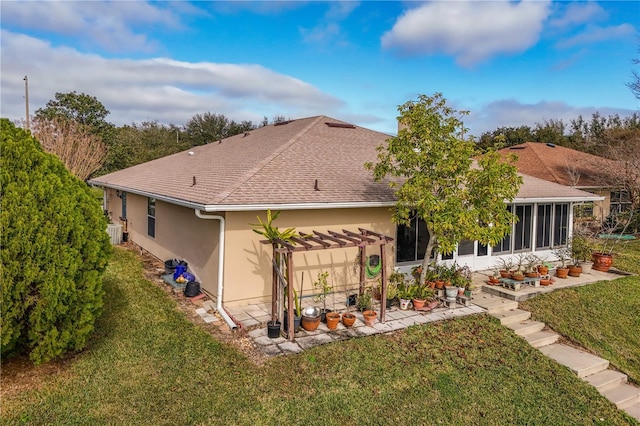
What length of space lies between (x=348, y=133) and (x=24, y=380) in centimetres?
1137

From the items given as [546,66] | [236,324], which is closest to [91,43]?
[236,324]

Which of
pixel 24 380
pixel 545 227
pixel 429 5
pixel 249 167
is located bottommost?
pixel 24 380

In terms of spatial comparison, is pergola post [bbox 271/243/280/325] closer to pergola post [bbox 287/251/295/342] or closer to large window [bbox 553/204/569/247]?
pergola post [bbox 287/251/295/342]

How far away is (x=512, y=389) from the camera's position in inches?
221

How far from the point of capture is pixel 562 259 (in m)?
11.9

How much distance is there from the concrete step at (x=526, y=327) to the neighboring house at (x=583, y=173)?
14.1 m

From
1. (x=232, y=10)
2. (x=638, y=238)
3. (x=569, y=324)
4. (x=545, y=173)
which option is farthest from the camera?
(x=545, y=173)

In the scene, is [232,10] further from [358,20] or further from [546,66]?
[546,66]

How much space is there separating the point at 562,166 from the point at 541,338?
19.3 metres

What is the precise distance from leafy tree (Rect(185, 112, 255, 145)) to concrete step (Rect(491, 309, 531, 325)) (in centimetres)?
3858

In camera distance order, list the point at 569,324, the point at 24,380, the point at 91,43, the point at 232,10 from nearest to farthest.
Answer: the point at 24,380, the point at 569,324, the point at 91,43, the point at 232,10

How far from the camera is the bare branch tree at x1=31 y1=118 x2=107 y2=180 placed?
2602 centimetres

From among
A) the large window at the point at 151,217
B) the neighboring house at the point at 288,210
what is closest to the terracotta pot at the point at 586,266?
the neighboring house at the point at 288,210

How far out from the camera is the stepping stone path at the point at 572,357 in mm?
6078
